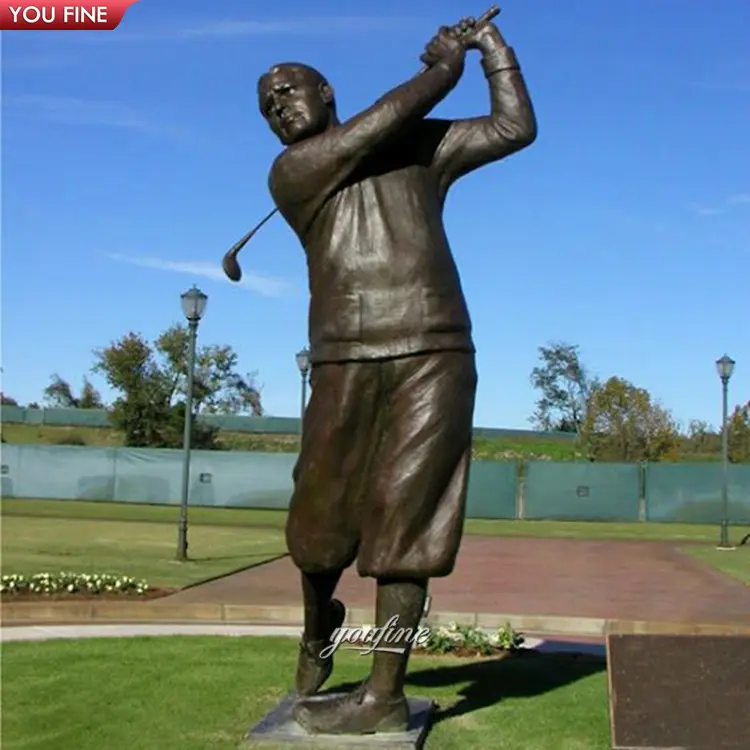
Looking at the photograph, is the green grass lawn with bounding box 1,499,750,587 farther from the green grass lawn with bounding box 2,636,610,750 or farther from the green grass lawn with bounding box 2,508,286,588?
the green grass lawn with bounding box 2,636,610,750

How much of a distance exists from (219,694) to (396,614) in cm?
166

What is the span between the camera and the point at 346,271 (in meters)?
4.88

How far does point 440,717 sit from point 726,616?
24.4ft

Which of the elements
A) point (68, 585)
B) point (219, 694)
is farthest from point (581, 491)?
point (219, 694)

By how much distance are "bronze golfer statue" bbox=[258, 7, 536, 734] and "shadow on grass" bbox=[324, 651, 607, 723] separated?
112cm

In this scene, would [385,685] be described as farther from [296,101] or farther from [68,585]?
[68,585]

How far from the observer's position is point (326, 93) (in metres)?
5.07

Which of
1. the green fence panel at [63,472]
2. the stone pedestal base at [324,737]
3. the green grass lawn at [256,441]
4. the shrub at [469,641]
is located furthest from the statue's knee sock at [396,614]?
the green grass lawn at [256,441]

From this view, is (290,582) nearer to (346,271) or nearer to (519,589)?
(519,589)

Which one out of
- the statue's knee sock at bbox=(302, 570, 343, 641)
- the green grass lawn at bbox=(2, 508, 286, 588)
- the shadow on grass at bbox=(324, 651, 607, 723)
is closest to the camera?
the statue's knee sock at bbox=(302, 570, 343, 641)

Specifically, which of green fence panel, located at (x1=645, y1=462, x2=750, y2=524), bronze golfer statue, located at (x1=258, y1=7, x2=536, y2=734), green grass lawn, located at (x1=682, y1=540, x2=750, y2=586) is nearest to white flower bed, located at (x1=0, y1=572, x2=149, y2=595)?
bronze golfer statue, located at (x1=258, y1=7, x2=536, y2=734)

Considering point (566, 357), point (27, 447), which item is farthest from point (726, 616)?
point (566, 357)

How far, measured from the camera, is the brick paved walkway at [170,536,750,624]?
12.2 meters

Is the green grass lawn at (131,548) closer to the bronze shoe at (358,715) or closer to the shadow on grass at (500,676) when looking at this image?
the shadow on grass at (500,676)
